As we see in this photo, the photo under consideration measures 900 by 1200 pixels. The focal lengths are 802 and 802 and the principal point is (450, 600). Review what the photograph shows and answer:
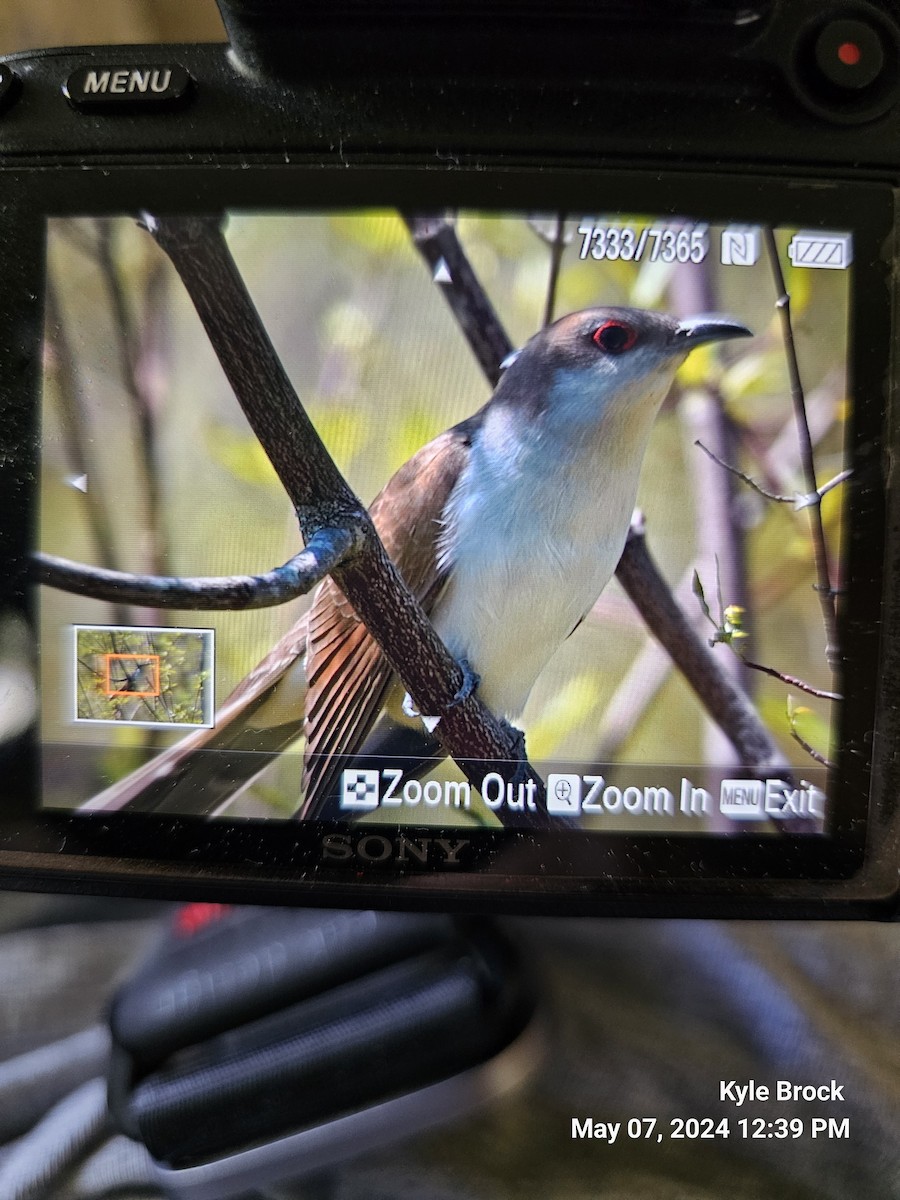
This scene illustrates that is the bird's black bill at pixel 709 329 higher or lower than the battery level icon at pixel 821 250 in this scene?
lower

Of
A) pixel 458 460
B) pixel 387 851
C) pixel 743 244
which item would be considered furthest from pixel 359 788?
pixel 743 244

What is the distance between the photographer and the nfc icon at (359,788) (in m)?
0.32

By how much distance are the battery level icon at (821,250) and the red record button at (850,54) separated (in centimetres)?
5

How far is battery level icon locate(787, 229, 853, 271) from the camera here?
0.97 feet

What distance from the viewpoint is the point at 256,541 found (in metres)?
0.31

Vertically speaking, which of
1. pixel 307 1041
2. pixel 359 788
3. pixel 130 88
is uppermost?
pixel 130 88

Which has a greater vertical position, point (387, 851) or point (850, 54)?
point (850, 54)

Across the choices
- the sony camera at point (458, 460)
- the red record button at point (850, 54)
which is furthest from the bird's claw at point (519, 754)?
the red record button at point (850, 54)

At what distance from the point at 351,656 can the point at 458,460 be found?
9cm

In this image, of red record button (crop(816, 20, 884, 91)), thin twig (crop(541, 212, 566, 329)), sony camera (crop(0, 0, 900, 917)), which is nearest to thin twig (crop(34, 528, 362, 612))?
sony camera (crop(0, 0, 900, 917))

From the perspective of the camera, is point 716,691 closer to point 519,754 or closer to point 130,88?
point 519,754

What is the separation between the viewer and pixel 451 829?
12.5 inches

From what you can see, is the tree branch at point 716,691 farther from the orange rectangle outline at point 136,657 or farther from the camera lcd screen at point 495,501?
the orange rectangle outline at point 136,657

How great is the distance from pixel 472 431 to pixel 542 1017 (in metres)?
0.26
